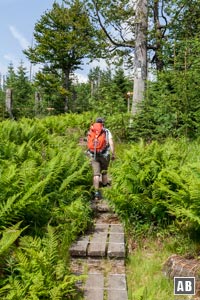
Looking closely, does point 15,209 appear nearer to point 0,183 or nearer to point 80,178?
point 0,183

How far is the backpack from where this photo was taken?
719 centimetres

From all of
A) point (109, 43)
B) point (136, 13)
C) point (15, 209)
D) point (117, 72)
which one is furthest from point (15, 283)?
point (117, 72)

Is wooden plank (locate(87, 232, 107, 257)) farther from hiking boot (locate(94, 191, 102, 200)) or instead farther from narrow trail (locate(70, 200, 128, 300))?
hiking boot (locate(94, 191, 102, 200))

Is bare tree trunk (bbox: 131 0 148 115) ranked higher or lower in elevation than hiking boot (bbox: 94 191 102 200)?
higher

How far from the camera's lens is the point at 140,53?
13.0 meters

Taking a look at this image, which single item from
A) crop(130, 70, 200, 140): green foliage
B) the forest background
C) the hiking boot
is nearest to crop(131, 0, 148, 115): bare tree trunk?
the forest background

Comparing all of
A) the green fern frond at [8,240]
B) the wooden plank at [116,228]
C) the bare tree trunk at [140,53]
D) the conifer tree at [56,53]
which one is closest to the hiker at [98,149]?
the wooden plank at [116,228]

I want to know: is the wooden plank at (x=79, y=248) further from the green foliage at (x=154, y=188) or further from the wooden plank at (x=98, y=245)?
the green foliage at (x=154, y=188)

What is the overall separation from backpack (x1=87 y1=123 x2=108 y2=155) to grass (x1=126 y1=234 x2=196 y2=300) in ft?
8.52

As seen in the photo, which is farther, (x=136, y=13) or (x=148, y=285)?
(x=136, y=13)

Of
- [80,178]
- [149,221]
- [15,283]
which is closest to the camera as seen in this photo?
[15,283]

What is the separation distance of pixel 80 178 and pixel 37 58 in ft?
115

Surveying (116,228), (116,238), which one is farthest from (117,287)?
(116,228)

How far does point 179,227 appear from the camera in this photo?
15.8 ft
